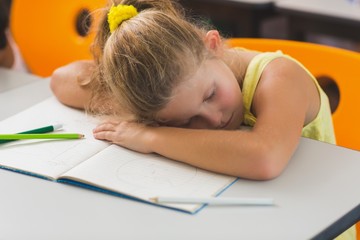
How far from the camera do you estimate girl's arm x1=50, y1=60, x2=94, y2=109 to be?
1481mm

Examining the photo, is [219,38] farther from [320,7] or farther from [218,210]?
[320,7]

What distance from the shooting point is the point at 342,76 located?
59.1 inches

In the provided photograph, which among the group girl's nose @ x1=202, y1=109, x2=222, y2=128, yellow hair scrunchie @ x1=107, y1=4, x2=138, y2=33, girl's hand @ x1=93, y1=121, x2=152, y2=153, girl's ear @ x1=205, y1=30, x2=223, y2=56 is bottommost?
girl's hand @ x1=93, y1=121, x2=152, y2=153

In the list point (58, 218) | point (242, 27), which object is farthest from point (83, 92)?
point (242, 27)

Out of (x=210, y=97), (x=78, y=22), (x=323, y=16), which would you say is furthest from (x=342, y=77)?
(x=78, y=22)

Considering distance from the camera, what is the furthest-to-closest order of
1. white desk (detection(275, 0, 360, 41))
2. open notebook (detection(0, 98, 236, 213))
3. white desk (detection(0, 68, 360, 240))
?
1. white desk (detection(275, 0, 360, 41))
2. open notebook (detection(0, 98, 236, 213))
3. white desk (detection(0, 68, 360, 240))

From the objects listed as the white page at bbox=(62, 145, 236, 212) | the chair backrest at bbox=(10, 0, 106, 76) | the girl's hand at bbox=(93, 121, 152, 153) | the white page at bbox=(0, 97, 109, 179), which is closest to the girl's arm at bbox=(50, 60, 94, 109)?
the white page at bbox=(0, 97, 109, 179)

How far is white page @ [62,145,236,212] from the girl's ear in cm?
23

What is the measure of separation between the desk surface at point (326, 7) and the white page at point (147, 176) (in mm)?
1218

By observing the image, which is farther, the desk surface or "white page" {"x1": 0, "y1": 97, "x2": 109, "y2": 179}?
the desk surface

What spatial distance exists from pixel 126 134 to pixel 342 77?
0.52 metres

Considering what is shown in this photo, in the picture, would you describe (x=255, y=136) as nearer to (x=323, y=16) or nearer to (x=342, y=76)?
Answer: (x=342, y=76)

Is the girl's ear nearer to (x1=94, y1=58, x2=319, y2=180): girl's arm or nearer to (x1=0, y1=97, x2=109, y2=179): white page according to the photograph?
(x1=94, y1=58, x2=319, y2=180): girl's arm

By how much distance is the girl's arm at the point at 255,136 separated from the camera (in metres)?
1.15
